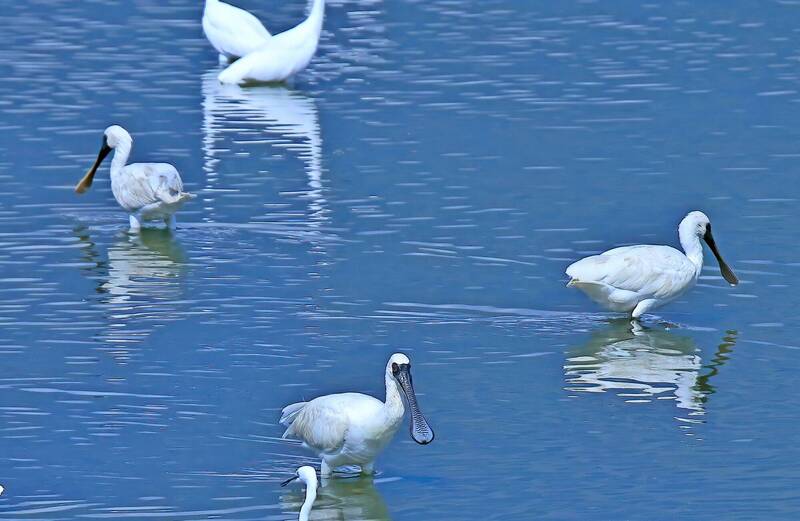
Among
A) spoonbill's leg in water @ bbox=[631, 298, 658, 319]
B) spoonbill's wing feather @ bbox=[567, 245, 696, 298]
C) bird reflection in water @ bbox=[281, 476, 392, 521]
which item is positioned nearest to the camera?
bird reflection in water @ bbox=[281, 476, 392, 521]

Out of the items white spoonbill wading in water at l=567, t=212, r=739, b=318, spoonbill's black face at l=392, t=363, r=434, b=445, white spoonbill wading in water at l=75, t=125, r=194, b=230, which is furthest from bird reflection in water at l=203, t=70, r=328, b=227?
spoonbill's black face at l=392, t=363, r=434, b=445

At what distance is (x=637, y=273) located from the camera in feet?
38.9

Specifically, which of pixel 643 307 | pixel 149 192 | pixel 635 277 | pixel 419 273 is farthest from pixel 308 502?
pixel 149 192

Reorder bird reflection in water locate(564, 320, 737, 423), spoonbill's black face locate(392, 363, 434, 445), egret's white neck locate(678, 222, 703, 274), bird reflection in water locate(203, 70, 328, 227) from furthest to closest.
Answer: bird reflection in water locate(203, 70, 328, 227) < egret's white neck locate(678, 222, 703, 274) < bird reflection in water locate(564, 320, 737, 423) < spoonbill's black face locate(392, 363, 434, 445)

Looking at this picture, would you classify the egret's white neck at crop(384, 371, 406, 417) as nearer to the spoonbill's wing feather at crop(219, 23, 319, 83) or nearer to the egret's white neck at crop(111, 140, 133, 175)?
the egret's white neck at crop(111, 140, 133, 175)

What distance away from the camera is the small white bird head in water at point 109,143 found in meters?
15.5

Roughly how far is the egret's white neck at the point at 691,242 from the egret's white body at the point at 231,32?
10616 millimetres

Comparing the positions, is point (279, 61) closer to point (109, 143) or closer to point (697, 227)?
point (109, 143)

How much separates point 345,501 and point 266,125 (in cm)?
1035

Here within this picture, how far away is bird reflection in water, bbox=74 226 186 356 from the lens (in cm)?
1202

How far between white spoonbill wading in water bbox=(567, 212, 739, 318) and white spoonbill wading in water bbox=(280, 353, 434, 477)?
9.89 feet

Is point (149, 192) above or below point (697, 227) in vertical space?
below

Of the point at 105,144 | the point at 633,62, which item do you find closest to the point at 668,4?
the point at 633,62

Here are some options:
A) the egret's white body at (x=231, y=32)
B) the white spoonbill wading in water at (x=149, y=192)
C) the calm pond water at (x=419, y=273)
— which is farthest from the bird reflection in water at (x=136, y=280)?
the egret's white body at (x=231, y=32)
